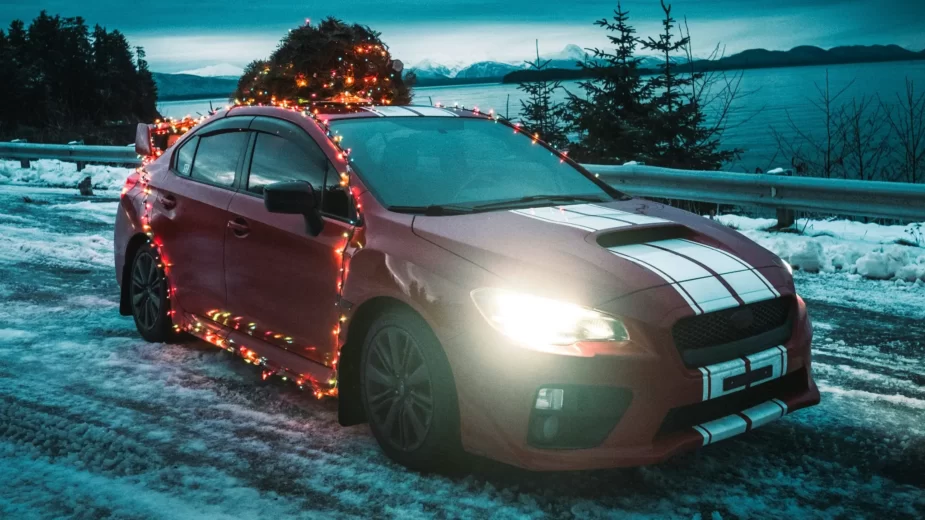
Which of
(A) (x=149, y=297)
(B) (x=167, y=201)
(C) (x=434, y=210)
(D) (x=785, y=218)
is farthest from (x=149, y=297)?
(D) (x=785, y=218)

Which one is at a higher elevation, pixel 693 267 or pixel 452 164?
pixel 452 164

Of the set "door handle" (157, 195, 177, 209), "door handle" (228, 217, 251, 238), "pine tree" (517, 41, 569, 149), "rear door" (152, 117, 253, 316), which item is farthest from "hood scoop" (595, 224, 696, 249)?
"pine tree" (517, 41, 569, 149)

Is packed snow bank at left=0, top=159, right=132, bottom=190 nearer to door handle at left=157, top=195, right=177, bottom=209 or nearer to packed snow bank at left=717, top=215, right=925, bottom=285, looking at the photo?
door handle at left=157, top=195, right=177, bottom=209

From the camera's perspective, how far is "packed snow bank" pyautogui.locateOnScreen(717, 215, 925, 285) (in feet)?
24.6

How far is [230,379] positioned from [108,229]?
6294mm

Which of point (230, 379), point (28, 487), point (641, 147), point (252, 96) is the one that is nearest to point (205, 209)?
point (230, 379)

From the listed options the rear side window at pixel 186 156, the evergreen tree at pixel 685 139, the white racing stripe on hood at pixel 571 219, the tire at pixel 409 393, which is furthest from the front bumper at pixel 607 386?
the evergreen tree at pixel 685 139

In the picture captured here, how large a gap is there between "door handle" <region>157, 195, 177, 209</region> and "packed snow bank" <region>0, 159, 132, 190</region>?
10.6 meters

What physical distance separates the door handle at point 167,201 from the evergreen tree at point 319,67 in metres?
2.51

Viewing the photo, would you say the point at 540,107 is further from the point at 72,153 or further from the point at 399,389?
the point at 399,389

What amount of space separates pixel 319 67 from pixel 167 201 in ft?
9.78

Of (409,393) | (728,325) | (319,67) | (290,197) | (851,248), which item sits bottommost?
(851,248)

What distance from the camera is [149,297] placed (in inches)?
234

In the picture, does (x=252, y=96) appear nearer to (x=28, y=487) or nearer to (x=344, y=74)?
(x=344, y=74)
